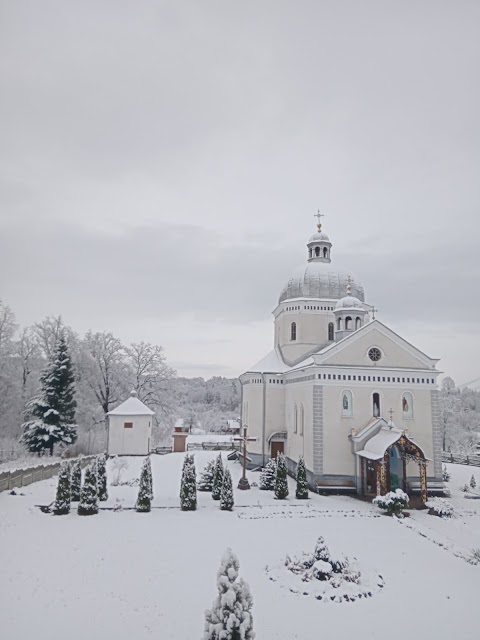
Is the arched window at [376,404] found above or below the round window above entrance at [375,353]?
below

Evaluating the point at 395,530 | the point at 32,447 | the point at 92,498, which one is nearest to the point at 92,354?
the point at 32,447

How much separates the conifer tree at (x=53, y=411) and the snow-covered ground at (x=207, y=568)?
456 inches

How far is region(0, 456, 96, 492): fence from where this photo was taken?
64.1 ft

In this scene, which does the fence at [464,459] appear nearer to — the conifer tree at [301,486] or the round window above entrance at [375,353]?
the round window above entrance at [375,353]

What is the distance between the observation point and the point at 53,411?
30500mm

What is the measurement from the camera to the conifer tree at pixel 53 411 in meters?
30.3

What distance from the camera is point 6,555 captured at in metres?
11.8

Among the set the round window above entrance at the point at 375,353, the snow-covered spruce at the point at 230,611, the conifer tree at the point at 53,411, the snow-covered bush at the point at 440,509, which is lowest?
the snow-covered bush at the point at 440,509

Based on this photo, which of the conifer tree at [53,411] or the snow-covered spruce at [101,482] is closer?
the snow-covered spruce at [101,482]


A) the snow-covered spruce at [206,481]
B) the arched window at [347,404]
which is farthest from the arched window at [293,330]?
the snow-covered spruce at [206,481]

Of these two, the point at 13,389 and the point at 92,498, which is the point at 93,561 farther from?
the point at 13,389

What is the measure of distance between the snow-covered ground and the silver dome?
1463 centimetres

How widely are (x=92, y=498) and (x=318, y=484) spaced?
422 inches

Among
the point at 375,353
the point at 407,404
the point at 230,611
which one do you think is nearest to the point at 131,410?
the point at 375,353
